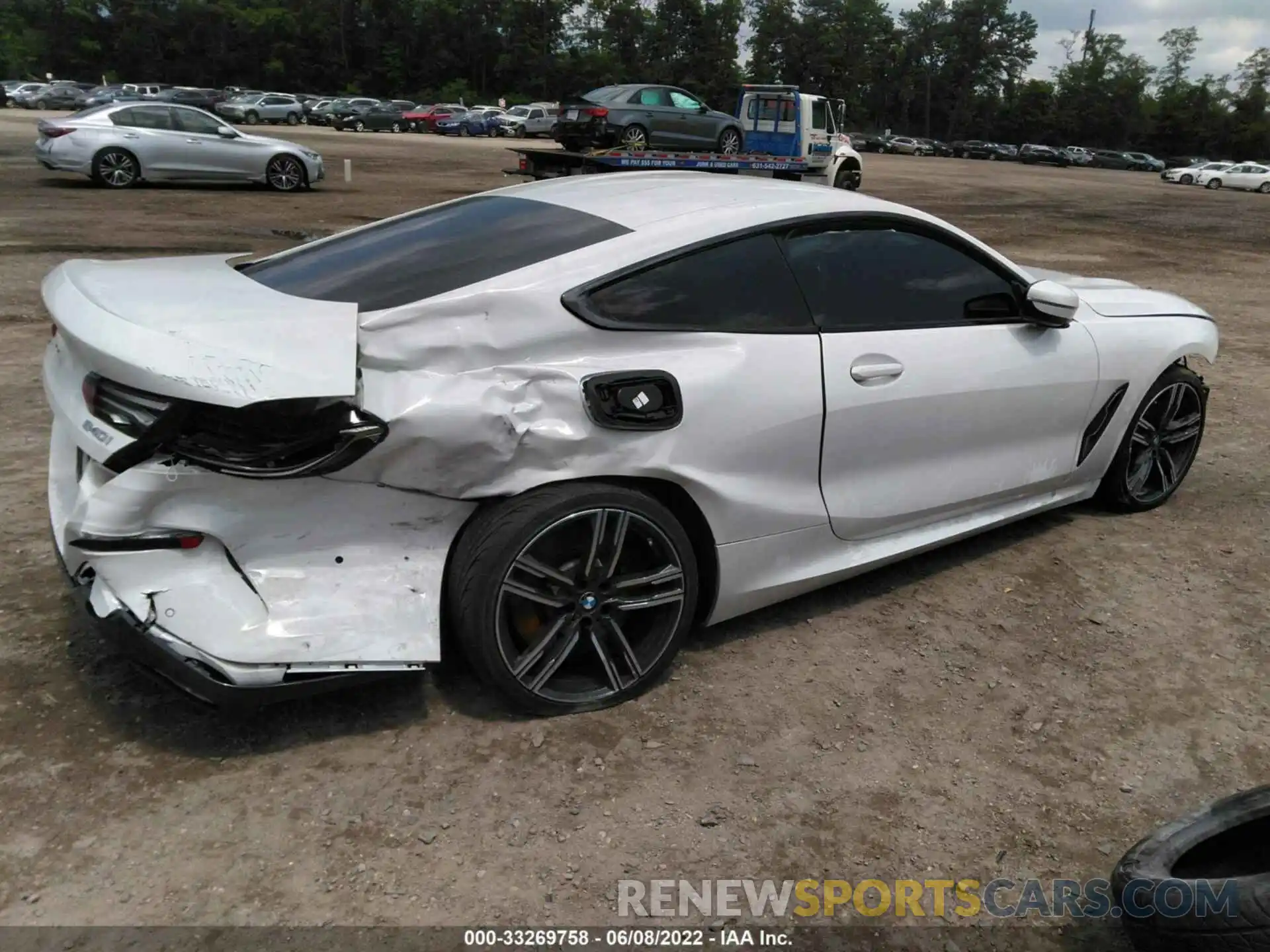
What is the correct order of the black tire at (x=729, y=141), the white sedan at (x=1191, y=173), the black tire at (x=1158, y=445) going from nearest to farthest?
the black tire at (x=1158, y=445), the black tire at (x=729, y=141), the white sedan at (x=1191, y=173)

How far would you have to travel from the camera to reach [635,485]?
2.94 m

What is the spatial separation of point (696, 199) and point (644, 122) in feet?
57.4

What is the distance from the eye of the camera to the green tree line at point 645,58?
266ft

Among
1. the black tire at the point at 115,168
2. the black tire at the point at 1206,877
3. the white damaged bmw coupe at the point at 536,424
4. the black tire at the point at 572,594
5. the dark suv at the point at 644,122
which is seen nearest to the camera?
the black tire at the point at 1206,877

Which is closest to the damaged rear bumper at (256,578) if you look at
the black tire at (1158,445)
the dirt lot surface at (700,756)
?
the dirt lot surface at (700,756)

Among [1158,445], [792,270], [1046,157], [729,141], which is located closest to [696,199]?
[792,270]

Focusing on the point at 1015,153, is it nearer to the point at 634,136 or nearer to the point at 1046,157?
the point at 1046,157

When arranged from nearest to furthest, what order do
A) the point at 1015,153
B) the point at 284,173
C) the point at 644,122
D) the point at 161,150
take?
1. the point at 161,150
2. the point at 284,173
3. the point at 644,122
4. the point at 1015,153

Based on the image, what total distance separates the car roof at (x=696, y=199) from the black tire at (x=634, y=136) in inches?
633

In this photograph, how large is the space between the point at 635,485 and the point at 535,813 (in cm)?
97

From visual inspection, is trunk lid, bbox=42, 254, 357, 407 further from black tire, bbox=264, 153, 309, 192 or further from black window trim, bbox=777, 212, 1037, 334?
black tire, bbox=264, 153, 309, 192

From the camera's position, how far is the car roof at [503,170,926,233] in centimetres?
325

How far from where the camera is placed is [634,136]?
19.5 m

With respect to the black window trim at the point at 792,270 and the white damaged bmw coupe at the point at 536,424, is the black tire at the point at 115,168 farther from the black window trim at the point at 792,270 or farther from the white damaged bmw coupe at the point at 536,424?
the black window trim at the point at 792,270
